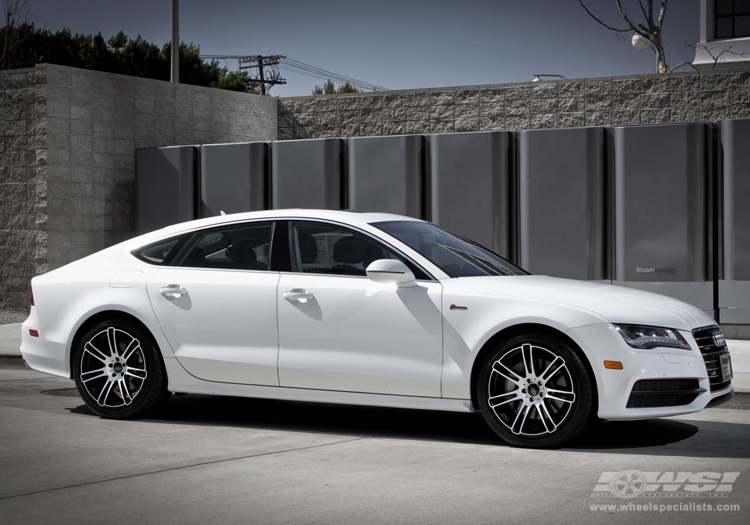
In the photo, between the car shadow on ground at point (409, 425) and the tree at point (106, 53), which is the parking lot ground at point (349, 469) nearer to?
the car shadow on ground at point (409, 425)

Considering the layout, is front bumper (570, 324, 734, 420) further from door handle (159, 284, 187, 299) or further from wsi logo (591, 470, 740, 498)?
door handle (159, 284, 187, 299)

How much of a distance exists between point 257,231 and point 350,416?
1.69m

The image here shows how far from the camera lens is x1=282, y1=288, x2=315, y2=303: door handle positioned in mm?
8156

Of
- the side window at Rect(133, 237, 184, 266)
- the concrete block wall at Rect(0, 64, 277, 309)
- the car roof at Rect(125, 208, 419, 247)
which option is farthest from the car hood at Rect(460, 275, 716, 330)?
the concrete block wall at Rect(0, 64, 277, 309)

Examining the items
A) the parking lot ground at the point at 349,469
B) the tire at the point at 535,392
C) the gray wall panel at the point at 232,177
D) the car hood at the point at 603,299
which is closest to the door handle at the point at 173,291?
the parking lot ground at the point at 349,469

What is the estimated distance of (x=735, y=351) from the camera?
1352 cm

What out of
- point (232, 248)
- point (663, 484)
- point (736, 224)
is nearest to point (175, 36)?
point (736, 224)

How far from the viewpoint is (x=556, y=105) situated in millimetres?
19031

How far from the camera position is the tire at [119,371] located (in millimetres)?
8656

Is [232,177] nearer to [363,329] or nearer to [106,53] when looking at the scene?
[363,329]

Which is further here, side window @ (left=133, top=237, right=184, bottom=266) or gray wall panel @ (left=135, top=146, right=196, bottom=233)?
gray wall panel @ (left=135, top=146, right=196, bottom=233)

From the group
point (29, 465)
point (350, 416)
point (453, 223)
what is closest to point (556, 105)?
point (453, 223)

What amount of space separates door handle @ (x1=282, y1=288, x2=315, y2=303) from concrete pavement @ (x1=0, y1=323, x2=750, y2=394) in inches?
165

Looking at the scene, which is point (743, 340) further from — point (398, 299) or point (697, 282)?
point (398, 299)
